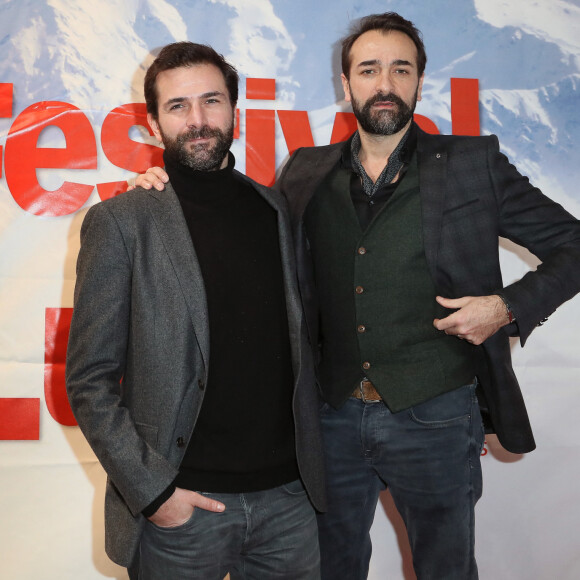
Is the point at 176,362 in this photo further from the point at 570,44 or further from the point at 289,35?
the point at 570,44

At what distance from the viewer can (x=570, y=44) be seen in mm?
2680

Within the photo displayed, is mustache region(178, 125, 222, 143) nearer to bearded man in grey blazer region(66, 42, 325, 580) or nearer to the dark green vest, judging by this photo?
bearded man in grey blazer region(66, 42, 325, 580)

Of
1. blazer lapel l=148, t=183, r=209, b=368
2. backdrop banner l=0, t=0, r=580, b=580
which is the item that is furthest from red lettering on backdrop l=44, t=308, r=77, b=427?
blazer lapel l=148, t=183, r=209, b=368

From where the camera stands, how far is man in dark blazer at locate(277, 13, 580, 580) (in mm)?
1731

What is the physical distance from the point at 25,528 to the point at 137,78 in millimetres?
1764

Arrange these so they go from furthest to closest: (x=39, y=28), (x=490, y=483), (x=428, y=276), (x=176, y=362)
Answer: (x=490, y=483)
(x=39, y=28)
(x=428, y=276)
(x=176, y=362)

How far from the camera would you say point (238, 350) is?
1529 mm

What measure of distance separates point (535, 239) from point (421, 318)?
41 cm

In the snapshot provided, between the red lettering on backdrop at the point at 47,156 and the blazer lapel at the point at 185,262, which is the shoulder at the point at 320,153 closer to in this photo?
the blazer lapel at the point at 185,262

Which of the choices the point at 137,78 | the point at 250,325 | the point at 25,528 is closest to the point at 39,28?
the point at 137,78

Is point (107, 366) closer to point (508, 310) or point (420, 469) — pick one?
point (420, 469)

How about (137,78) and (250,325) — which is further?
(137,78)

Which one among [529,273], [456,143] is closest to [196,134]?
[456,143]

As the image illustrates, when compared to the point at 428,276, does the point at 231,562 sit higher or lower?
lower
